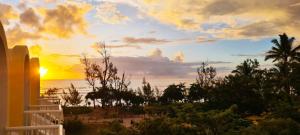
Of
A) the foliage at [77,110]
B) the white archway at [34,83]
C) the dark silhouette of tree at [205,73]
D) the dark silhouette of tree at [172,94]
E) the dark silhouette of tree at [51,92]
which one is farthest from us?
the dark silhouette of tree at [205,73]

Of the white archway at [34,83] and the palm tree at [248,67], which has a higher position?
the palm tree at [248,67]

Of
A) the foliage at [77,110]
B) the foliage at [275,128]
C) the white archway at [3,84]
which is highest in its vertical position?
the white archway at [3,84]

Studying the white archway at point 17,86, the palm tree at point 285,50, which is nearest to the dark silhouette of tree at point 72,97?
the palm tree at point 285,50

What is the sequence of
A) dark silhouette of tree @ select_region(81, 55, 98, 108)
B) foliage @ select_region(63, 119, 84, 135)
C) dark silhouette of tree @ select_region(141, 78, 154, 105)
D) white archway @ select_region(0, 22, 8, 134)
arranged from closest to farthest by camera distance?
white archway @ select_region(0, 22, 8, 134), foliage @ select_region(63, 119, 84, 135), dark silhouette of tree @ select_region(81, 55, 98, 108), dark silhouette of tree @ select_region(141, 78, 154, 105)

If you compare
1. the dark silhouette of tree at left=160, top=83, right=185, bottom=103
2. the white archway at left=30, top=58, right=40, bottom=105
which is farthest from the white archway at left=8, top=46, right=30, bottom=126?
the dark silhouette of tree at left=160, top=83, right=185, bottom=103

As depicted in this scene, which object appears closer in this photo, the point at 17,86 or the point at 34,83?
the point at 17,86

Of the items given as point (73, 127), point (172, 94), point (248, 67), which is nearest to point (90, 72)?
point (172, 94)

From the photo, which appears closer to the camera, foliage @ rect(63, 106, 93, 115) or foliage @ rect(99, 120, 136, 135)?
foliage @ rect(99, 120, 136, 135)

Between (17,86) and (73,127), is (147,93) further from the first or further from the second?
(17,86)

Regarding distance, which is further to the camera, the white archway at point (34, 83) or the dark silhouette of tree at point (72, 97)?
the dark silhouette of tree at point (72, 97)

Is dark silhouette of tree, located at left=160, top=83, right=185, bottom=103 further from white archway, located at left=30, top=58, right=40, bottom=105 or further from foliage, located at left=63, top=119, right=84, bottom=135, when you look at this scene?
white archway, located at left=30, top=58, right=40, bottom=105

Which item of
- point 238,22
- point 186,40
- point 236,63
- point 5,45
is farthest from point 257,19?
point 5,45

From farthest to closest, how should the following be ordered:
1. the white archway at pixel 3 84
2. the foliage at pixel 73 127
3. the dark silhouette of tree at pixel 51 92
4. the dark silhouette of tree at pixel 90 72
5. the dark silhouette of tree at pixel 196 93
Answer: the dark silhouette of tree at pixel 196 93, the dark silhouette of tree at pixel 90 72, the dark silhouette of tree at pixel 51 92, the foliage at pixel 73 127, the white archway at pixel 3 84

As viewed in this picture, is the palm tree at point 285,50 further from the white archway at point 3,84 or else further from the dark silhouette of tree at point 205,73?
the white archway at point 3,84
